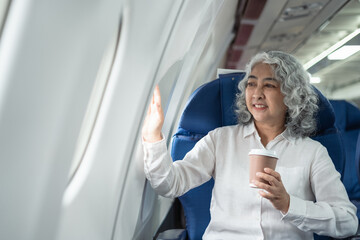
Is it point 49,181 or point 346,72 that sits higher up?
point 346,72

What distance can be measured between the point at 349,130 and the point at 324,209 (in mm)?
2135

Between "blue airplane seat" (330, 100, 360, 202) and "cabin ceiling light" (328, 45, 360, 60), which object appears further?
"cabin ceiling light" (328, 45, 360, 60)

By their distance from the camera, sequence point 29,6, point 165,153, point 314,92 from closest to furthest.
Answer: point 29,6, point 165,153, point 314,92

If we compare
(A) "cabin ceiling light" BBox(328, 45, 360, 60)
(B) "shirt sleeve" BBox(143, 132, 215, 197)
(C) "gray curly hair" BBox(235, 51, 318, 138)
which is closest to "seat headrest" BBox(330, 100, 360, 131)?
(C) "gray curly hair" BBox(235, 51, 318, 138)

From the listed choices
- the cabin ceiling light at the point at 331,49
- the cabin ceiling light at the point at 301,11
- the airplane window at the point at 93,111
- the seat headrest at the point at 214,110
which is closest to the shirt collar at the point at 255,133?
the seat headrest at the point at 214,110

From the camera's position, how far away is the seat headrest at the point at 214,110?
222 centimetres

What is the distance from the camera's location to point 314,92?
2.16 metres

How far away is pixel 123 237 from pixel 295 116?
3.39ft

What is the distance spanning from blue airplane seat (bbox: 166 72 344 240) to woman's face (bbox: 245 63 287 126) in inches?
8.9

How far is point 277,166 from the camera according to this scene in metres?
2.00

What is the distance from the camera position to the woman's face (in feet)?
6.64

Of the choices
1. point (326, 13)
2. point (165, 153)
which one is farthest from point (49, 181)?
point (326, 13)

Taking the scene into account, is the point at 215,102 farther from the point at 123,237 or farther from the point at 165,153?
the point at 123,237

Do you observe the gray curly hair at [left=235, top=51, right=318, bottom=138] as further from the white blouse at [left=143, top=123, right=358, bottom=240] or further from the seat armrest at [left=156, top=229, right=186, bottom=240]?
the seat armrest at [left=156, top=229, right=186, bottom=240]
